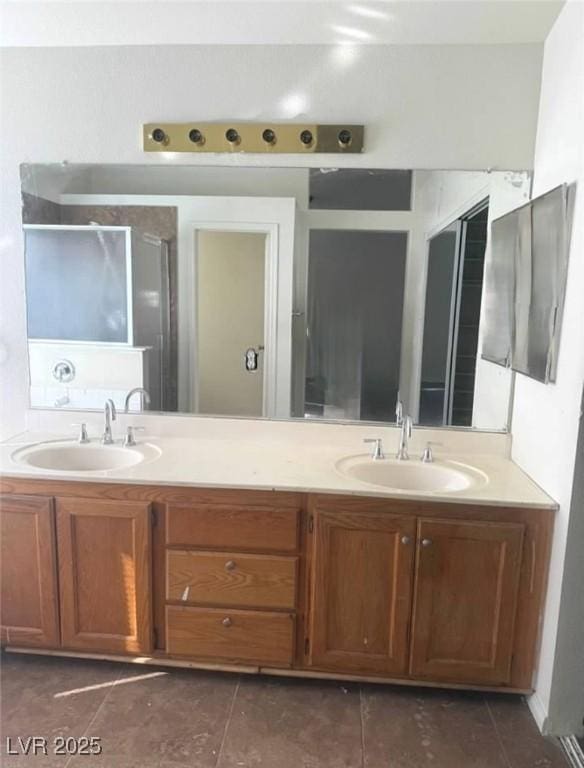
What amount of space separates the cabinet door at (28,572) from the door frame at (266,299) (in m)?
0.79

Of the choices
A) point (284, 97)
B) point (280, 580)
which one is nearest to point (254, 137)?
point (284, 97)

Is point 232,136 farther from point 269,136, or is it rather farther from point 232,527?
point 232,527

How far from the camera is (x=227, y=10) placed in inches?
71.9

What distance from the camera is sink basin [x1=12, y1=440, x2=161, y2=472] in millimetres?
2074

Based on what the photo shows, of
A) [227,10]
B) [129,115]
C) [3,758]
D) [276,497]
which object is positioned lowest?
[3,758]

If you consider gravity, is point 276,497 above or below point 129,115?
below

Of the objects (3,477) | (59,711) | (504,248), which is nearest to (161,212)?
(3,477)

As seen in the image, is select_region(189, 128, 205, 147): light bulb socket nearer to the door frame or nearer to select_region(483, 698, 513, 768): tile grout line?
the door frame

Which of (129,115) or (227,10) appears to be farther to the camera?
(129,115)

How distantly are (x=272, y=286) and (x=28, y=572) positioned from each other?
56.1 inches

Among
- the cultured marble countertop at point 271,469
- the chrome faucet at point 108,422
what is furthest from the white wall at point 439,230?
the chrome faucet at point 108,422

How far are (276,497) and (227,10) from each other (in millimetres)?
1726

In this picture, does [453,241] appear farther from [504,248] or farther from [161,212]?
[161,212]

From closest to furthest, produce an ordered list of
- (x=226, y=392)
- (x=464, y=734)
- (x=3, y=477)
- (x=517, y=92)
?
(x=464, y=734) → (x=3, y=477) → (x=517, y=92) → (x=226, y=392)
